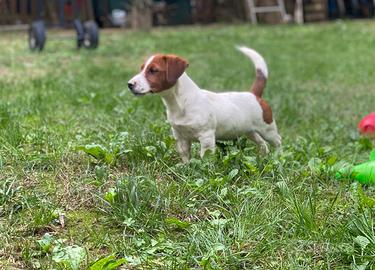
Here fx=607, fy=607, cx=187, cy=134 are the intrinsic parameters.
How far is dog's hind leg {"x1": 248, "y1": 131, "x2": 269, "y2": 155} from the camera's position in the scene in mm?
3999

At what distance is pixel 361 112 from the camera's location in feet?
20.6

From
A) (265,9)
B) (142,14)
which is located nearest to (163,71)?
(142,14)

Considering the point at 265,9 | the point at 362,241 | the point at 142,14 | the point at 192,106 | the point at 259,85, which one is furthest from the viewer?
the point at 265,9

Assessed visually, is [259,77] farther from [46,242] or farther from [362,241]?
[46,242]

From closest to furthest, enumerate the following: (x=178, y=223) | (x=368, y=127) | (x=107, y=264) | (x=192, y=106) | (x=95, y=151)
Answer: (x=107, y=264) → (x=178, y=223) → (x=95, y=151) → (x=192, y=106) → (x=368, y=127)

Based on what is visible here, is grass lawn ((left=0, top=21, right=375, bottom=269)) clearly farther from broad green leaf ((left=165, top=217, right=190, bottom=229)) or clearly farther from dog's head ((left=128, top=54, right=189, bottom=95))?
dog's head ((left=128, top=54, right=189, bottom=95))

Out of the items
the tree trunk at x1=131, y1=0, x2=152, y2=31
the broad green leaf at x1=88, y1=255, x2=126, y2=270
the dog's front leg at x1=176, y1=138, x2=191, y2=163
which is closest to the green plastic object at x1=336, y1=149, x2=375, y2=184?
the dog's front leg at x1=176, y1=138, x2=191, y2=163

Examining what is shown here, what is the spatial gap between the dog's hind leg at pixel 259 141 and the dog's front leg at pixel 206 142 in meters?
0.56

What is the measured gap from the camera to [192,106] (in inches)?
138

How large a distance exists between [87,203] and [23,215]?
305 millimetres

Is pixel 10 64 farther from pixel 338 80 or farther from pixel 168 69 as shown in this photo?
pixel 168 69

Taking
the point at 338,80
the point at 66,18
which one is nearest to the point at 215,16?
the point at 66,18

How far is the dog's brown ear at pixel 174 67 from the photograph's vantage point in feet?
11.1

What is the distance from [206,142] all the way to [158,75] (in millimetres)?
477
